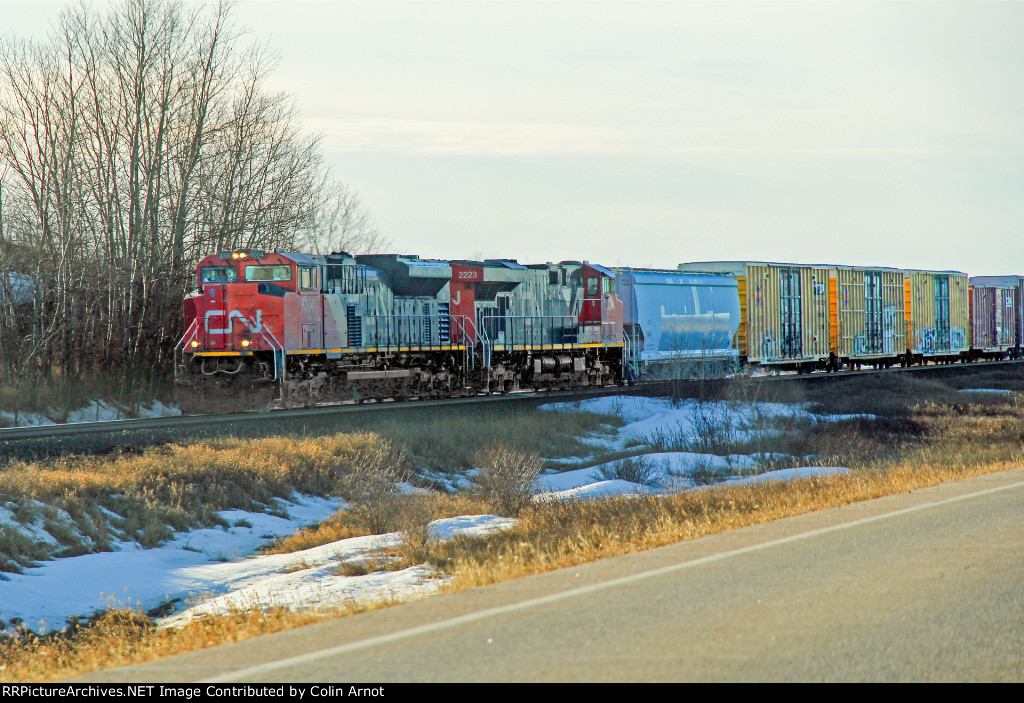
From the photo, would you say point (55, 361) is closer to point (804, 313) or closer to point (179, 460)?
point (179, 460)

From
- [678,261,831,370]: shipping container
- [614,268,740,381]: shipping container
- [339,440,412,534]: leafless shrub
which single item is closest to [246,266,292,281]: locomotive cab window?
[339,440,412,534]: leafless shrub

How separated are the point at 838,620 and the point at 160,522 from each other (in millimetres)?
10133

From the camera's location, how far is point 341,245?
50281mm

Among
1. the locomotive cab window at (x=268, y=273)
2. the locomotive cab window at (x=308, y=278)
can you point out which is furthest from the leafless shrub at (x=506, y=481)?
the locomotive cab window at (x=268, y=273)

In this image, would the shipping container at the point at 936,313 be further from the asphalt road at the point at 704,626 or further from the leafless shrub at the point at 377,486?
the asphalt road at the point at 704,626

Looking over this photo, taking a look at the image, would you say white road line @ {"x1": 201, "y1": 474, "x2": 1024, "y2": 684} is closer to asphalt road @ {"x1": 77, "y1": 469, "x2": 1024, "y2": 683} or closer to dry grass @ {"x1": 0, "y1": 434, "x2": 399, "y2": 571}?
asphalt road @ {"x1": 77, "y1": 469, "x2": 1024, "y2": 683}

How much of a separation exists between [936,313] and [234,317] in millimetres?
32726

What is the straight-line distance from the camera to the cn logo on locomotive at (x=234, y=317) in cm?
2038

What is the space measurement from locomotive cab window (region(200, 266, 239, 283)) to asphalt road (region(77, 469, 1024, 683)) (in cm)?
1535

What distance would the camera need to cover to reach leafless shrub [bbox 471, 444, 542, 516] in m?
14.1

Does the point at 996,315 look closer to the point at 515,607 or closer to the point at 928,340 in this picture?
the point at 928,340

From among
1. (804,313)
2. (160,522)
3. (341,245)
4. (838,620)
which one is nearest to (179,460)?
(160,522)

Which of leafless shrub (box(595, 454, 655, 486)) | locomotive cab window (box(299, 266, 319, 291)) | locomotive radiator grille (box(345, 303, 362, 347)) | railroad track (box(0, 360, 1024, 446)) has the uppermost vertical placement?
locomotive cab window (box(299, 266, 319, 291))

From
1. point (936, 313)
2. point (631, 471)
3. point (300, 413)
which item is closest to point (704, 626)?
point (631, 471)
